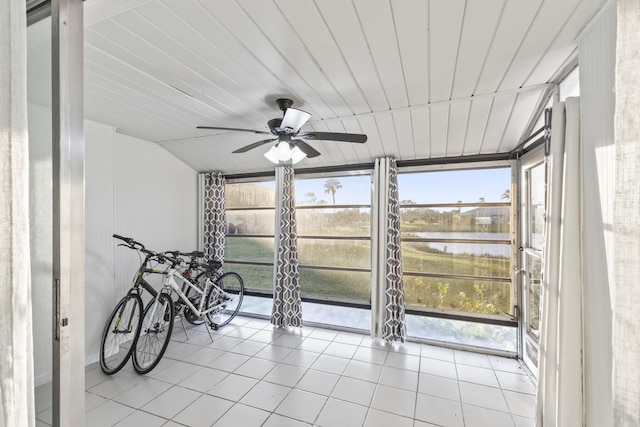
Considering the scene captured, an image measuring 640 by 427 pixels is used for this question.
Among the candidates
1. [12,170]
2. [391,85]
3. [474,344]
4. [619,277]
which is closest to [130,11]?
[12,170]

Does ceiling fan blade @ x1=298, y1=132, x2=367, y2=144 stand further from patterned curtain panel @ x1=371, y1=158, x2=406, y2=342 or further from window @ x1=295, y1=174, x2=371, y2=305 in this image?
window @ x1=295, y1=174, x2=371, y2=305

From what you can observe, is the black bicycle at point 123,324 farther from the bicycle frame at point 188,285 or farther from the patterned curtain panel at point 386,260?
the patterned curtain panel at point 386,260

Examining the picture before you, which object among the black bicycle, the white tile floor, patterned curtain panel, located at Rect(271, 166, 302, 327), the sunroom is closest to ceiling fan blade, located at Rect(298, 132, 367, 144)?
the sunroom

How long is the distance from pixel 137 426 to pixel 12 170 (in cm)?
220

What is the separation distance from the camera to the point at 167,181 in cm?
388

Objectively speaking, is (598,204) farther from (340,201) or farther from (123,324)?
(123,324)

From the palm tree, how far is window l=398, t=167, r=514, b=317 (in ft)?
2.83

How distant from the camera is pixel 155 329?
116 inches

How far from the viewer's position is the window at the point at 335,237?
3736 millimetres

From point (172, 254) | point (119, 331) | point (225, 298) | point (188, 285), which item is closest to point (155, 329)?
point (119, 331)

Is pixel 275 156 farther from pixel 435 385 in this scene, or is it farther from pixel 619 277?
pixel 435 385

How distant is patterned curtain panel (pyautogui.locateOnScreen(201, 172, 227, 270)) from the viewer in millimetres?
4312

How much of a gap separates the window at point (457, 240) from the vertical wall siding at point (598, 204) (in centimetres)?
187

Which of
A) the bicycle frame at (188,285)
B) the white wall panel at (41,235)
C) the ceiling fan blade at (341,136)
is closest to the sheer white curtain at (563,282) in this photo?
the ceiling fan blade at (341,136)
